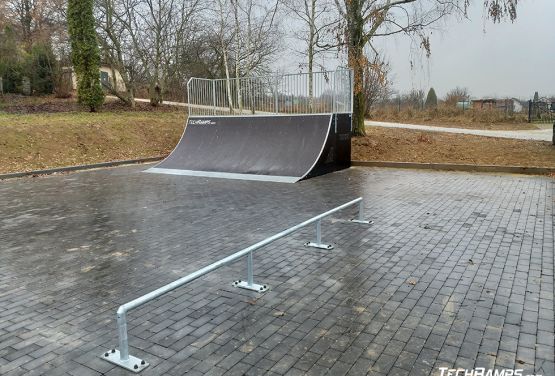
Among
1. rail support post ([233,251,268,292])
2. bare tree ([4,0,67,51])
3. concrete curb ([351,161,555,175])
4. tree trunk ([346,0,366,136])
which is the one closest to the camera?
rail support post ([233,251,268,292])

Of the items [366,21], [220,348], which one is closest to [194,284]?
[220,348]

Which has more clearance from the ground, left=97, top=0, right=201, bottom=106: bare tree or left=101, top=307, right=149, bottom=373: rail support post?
left=97, top=0, right=201, bottom=106: bare tree

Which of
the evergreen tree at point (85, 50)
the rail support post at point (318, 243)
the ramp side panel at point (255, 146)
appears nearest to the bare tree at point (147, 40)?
the evergreen tree at point (85, 50)

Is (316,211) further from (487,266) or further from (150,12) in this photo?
(150,12)

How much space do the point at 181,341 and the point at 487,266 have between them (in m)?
3.47

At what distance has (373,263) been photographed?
16.5 ft

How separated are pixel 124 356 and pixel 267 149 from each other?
10.6 metres

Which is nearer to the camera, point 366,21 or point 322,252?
point 322,252

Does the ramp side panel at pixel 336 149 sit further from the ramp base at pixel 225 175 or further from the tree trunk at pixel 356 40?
the tree trunk at pixel 356 40

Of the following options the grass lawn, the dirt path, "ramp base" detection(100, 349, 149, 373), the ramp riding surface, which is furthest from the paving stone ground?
the grass lawn

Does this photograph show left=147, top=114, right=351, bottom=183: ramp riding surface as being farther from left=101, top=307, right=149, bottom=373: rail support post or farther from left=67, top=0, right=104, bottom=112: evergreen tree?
left=101, top=307, right=149, bottom=373: rail support post

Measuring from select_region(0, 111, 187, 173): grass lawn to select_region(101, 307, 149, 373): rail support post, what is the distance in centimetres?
1205

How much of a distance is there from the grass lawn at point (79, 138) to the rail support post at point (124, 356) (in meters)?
12.1

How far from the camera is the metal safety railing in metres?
13.3
